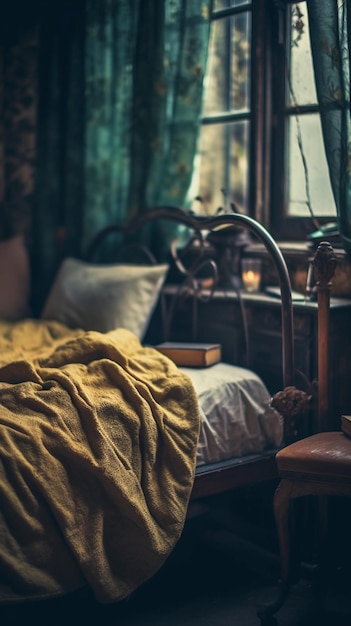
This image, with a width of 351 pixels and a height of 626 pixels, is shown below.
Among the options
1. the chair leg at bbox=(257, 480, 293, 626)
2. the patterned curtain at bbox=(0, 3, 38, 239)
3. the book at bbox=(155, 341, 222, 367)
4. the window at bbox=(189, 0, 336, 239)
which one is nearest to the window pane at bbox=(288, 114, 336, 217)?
the window at bbox=(189, 0, 336, 239)

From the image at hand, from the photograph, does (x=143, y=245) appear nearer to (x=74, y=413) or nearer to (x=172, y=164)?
(x=172, y=164)

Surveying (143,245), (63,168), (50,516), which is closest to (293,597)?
(50,516)

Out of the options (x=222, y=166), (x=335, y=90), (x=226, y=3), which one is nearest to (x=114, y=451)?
(x=335, y=90)

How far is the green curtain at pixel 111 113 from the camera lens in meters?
3.26

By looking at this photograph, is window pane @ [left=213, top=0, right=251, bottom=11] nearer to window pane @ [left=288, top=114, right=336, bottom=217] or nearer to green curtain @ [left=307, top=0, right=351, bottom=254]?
→ window pane @ [left=288, top=114, right=336, bottom=217]

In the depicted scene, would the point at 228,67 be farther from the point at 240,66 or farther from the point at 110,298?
the point at 110,298

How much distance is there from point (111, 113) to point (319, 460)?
7.08 ft

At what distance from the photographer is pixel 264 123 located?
3.10 m

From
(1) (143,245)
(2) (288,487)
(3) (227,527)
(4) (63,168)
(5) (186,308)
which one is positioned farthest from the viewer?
(4) (63,168)

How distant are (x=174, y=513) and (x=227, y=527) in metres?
0.80

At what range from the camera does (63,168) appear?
3.89 m

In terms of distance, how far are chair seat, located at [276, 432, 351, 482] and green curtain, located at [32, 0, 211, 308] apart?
1.51 m

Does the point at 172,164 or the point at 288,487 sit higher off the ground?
the point at 172,164

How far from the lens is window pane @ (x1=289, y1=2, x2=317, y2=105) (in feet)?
8.96
